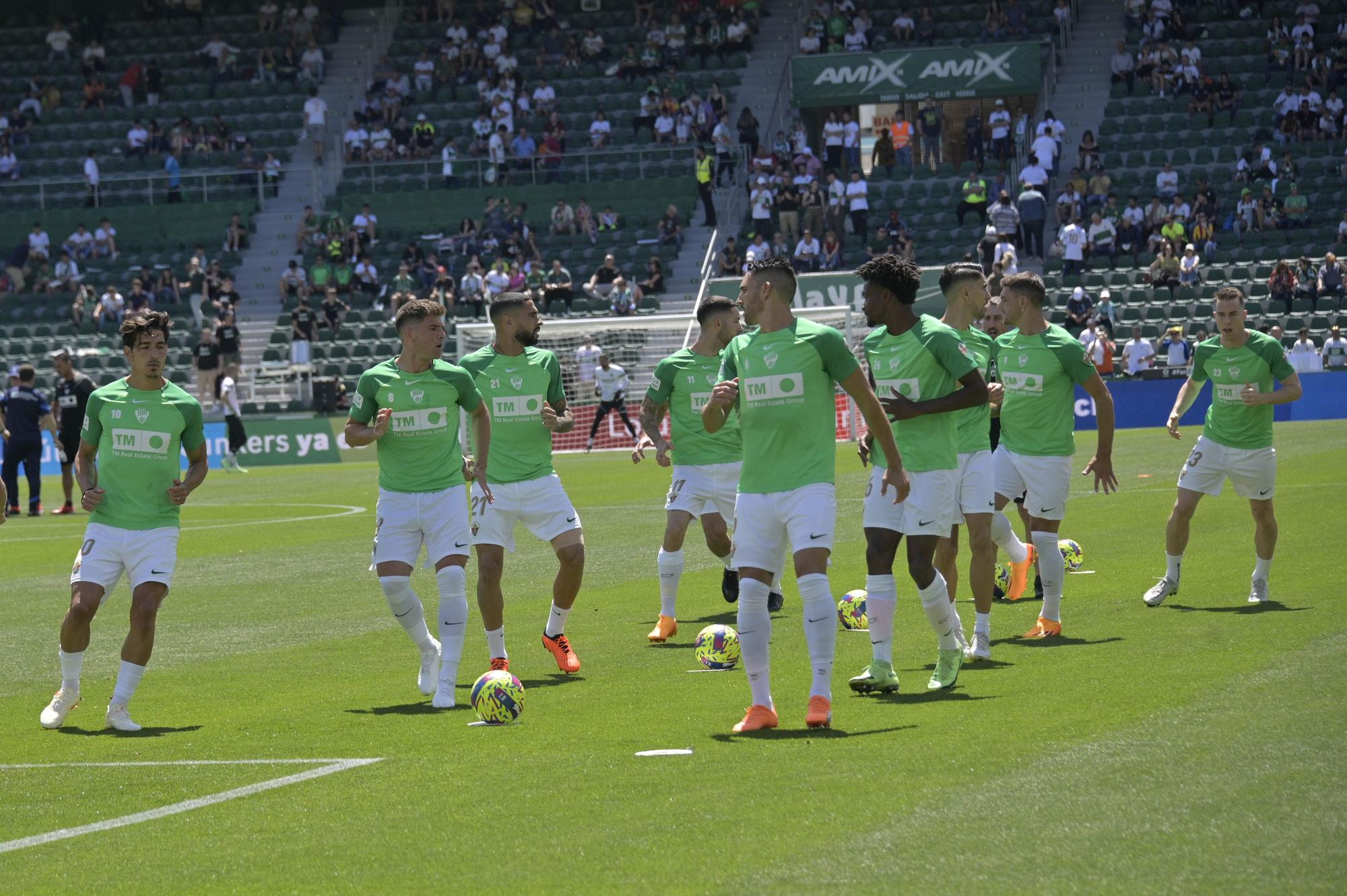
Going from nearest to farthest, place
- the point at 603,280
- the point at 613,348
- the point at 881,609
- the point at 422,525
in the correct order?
the point at 881,609 → the point at 422,525 → the point at 613,348 → the point at 603,280

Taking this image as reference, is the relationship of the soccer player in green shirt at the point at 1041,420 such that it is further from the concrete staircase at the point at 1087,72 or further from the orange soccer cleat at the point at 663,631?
the concrete staircase at the point at 1087,72

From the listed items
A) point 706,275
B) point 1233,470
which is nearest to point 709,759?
point 1233,470

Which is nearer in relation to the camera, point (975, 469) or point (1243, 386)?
point (975, 469)

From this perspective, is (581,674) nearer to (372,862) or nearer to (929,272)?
(372,862)

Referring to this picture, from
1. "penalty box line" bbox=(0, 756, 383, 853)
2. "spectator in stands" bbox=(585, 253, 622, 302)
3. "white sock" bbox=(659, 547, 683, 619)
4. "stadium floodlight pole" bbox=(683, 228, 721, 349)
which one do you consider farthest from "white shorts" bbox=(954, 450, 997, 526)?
"spectator in stands" bbox=(585, 253, 622, 302)

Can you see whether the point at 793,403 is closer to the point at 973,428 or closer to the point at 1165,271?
the point at 973,428

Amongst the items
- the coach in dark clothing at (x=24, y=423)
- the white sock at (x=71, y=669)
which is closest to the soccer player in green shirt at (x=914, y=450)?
the white sock at (x=71, y=669)

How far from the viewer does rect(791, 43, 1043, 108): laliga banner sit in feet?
150

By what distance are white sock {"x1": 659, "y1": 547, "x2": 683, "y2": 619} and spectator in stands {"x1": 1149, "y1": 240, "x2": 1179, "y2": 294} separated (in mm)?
29657

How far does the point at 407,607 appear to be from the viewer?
35.1ft

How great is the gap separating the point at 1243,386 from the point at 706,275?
31.3 metres

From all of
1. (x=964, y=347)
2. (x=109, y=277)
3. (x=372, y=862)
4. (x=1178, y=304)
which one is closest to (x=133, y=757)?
(x=372, y=862)

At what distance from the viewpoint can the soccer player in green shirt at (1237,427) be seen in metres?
13.6

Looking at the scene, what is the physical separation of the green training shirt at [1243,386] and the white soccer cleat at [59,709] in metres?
8.62
